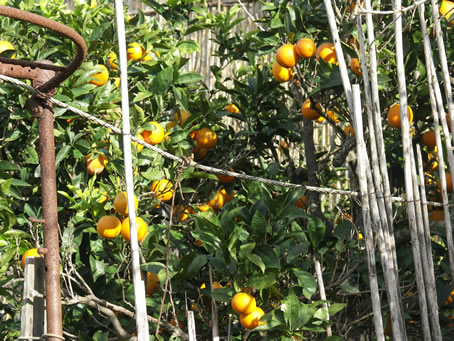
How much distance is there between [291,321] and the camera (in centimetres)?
171

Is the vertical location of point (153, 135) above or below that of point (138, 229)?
above

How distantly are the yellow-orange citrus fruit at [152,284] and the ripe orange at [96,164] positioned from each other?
319mm

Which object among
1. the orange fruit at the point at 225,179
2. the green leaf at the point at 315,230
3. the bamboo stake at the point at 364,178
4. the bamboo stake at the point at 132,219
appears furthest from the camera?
the orange fruit at the point at 225,179

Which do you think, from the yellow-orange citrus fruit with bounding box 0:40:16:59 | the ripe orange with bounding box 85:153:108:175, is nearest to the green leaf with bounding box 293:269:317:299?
the ripe orange with bounding box 85:153:108:175

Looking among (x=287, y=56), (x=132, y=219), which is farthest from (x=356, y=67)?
(x=132, y=219)

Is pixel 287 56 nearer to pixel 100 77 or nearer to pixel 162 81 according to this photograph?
pixel 162 81

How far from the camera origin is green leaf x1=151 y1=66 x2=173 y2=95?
2.12 metres

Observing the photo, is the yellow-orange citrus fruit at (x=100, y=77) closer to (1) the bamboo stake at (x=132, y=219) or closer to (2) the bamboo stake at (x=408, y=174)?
(1) the bamboo stake at (x=132, y=219)

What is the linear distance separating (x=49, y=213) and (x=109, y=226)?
0.34 m

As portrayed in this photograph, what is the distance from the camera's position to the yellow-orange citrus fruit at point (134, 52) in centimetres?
225

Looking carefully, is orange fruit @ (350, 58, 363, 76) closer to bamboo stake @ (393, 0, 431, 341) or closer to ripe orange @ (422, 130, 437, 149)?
bamboo stake @ (393, 0, 431, 341)

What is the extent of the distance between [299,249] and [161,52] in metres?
0.95

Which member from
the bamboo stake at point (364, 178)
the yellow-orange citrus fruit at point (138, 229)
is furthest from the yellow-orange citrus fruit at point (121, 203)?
the bamboo stake at point (364, 178)

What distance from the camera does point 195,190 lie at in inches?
82.7
